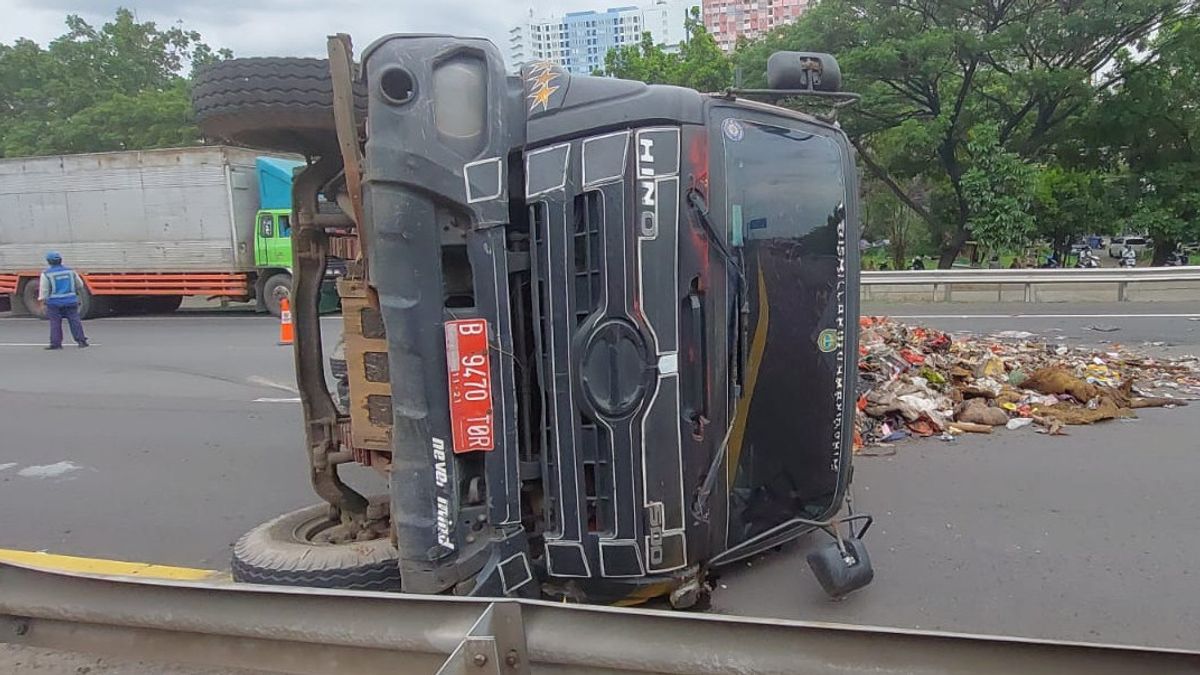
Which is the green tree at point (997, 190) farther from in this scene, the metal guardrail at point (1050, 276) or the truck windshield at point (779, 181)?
the truck windshield at point (779, 181)

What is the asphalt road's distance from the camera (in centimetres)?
358

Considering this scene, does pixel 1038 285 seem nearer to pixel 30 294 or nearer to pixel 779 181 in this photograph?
pixel 779 181

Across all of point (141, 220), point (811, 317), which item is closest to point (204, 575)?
point (811, 317)

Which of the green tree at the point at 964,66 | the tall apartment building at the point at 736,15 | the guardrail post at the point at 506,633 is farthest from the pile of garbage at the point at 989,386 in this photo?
the tall apartment building at the point at 736,15

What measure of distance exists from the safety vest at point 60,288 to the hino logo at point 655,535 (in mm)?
12516

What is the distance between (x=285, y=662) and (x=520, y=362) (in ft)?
3.91

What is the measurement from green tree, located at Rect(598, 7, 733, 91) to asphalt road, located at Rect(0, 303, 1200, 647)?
1815 cm

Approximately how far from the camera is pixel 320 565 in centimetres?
327

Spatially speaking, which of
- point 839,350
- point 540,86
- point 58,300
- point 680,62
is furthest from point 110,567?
point 680,62

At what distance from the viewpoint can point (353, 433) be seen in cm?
323

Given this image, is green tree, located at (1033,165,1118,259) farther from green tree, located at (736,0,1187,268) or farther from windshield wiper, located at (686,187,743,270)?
windshield wiper, located at (686,187,743,270)

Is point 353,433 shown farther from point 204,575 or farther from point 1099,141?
point 1099,141

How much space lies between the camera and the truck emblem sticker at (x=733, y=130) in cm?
295

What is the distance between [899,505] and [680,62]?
906 inches
